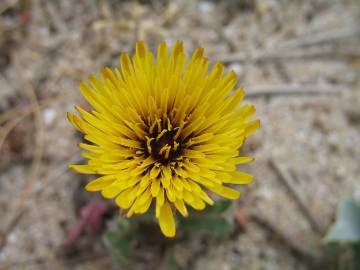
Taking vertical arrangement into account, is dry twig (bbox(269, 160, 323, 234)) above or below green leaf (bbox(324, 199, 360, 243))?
above

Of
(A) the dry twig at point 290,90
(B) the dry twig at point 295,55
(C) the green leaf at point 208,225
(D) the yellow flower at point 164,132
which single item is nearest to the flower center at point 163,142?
(D) the yellow flower at point 164,132

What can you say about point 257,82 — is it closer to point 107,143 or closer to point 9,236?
point 107,143

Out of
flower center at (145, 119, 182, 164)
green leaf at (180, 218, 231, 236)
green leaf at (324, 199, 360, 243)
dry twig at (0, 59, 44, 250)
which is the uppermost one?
dry twig at (0, 59, 44, 250)

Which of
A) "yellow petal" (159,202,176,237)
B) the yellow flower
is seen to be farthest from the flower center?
"yellow petal" (159,202,176,237)

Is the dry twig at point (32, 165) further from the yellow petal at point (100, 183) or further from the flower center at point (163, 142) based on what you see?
the yellow petal at point (100, 183)

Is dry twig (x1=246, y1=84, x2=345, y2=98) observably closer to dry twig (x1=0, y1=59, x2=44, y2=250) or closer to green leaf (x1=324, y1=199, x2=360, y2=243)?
green leaf (x1=324, y1=199, x2=360, y2=243)

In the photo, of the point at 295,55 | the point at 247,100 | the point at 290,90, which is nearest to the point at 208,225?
the point at 247,100

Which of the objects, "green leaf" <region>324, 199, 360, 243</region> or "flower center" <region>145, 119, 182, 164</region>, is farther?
"green leaf" <region>324, 199, 360, 243</region>
